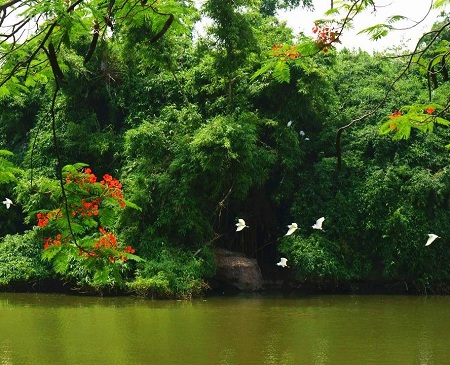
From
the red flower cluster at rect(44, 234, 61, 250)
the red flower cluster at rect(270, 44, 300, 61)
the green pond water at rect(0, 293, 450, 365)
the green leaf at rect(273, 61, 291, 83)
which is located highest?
the red flower cluster at rect(270, 44, 300, 61)

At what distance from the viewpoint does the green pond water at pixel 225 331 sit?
625 cm

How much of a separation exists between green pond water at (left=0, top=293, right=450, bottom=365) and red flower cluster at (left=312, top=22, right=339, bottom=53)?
3514 millimetres

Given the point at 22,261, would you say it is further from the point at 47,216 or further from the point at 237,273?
the point at 47,216

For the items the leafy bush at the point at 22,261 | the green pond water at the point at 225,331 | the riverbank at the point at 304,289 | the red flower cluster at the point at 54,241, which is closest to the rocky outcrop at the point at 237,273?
the riverbank at the point at 304,289

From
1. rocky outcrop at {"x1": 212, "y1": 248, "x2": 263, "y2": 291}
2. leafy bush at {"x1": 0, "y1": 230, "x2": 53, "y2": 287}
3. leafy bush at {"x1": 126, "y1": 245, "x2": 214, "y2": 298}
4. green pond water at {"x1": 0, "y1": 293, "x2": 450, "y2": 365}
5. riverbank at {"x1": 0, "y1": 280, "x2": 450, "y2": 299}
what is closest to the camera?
green pond water at {"x1": 0, "y1": 293, "x2": 450, "y2": 365}

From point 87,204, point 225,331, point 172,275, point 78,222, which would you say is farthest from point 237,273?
point 87,204

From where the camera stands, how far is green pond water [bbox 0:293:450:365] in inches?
246

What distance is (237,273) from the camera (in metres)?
11.3

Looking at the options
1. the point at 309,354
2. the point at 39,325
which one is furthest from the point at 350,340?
the point at 39,325

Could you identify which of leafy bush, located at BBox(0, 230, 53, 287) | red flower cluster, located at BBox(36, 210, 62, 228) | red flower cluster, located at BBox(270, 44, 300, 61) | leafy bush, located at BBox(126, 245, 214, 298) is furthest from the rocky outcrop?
red flower cluster, located at BBox(270, 44, 300, 61)

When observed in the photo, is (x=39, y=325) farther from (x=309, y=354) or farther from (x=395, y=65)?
(x=395, y=65)

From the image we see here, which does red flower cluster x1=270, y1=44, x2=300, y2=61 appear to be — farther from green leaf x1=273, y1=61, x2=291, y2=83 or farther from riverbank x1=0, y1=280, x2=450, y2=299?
riverbank x1=0, y1=280, x2=450, y2=299

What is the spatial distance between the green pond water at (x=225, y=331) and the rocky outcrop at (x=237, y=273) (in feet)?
2.31

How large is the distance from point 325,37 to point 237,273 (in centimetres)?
834
